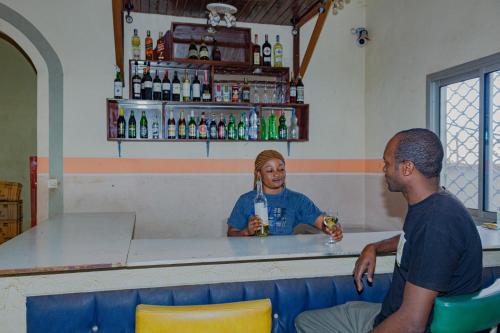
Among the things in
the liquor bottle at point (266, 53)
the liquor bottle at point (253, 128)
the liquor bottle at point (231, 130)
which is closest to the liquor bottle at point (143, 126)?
the liquor bottle at point (231, 130)

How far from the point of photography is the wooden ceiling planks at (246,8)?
11.3 feet

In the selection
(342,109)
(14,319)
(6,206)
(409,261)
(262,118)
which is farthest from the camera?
(6,206)

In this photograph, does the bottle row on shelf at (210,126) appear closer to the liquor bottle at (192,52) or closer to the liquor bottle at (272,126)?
the liquor bottle at (272,126)

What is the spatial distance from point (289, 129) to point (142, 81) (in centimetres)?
154

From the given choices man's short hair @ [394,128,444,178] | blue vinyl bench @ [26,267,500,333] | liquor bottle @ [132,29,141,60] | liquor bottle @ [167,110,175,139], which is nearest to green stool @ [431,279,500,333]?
man's short hair @ [394,128,444,178]

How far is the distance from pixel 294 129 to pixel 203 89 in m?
1.02

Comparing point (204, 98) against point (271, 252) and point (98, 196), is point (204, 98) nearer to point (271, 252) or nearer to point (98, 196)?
point (98, 196)

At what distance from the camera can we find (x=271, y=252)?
1542mm

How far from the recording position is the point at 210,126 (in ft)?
12.8

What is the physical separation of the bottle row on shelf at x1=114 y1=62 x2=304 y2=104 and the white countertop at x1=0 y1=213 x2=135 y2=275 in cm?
166

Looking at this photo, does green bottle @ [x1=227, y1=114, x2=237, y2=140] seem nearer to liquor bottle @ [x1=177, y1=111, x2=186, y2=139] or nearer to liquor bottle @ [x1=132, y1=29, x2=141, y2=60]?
liquor bottle @ [x1=177, y1=111, x2=186, y2=139]

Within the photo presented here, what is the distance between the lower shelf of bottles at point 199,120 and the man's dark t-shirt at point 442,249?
9.12ft

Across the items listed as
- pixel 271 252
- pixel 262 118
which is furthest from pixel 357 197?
pixel 271 252

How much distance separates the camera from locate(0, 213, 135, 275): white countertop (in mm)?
1340
